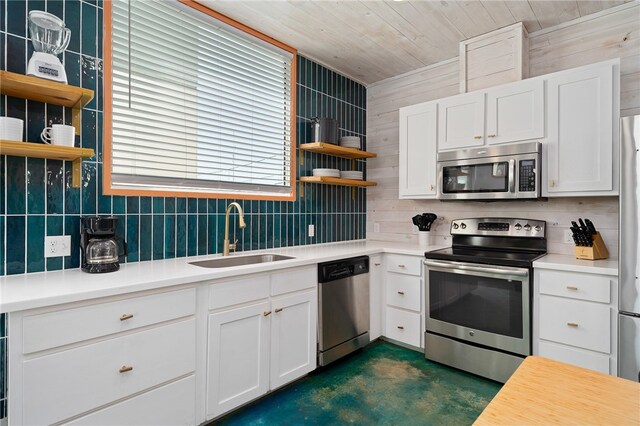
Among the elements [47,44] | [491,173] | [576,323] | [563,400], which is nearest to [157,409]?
[563,400]

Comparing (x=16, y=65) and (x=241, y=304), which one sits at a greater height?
(x=16, y=65)

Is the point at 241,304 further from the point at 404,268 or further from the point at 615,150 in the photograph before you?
the point at 615,150

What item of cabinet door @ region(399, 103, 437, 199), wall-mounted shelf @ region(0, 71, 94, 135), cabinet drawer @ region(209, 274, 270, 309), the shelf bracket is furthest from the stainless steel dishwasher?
wall-mounted shelf @ region(0, 71, 94, 135)

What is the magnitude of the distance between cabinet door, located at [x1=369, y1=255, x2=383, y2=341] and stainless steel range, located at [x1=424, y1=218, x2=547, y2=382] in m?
0.44

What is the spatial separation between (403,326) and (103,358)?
7.45 feet

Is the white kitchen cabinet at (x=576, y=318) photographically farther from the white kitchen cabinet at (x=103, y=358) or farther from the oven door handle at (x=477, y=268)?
the white kitchen cabinet at (x=103, y=358)

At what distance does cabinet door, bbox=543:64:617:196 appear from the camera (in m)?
2.28

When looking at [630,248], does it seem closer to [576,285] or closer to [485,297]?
[576,285]

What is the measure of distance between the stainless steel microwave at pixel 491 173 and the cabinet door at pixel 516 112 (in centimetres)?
9

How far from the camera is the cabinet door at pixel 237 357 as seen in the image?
1939mm

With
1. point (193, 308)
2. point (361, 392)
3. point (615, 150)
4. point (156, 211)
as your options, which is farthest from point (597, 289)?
point (156, 211)

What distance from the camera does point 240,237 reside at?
9.02 ft

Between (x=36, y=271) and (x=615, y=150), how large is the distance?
3471 millimetres

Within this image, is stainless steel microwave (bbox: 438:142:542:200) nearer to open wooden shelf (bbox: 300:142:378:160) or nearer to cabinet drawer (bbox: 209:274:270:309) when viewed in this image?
open wooden shelf (bbox: 300:142:378:160)
